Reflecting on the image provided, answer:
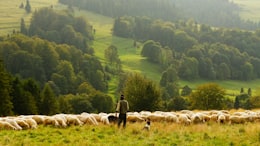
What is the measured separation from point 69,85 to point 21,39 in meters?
31.3

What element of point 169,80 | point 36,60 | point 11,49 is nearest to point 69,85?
point 36,60

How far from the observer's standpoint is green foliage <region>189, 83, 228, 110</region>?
89.5m

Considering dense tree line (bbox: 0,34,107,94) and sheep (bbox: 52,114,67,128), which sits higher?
sheep (bbox: 52,114,67,128)

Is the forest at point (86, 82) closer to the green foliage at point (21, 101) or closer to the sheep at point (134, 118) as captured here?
the green foliage at point (21, 101)

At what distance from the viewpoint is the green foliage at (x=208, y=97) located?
294 feet

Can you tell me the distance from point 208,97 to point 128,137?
7333cm

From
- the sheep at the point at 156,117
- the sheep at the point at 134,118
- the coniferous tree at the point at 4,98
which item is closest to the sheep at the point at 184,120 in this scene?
the sheep at the point at 156,117

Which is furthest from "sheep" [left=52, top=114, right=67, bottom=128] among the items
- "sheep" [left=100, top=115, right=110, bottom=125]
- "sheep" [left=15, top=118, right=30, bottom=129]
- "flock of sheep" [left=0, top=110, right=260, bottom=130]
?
"sheep" [left=100, top=115, right=110, bottom=125]

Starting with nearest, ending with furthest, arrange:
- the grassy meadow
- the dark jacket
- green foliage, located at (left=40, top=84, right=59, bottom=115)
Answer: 1. the grassy meadow
2. the dark jacket
3. green foliage, located at (left=40, top=84, right=59, bottom=115)

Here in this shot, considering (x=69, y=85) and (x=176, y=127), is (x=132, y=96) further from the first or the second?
(x=69, y=85)

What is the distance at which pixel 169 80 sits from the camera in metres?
163

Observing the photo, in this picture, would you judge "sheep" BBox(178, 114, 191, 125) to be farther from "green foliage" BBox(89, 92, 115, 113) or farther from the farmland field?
"green foliage" BBox(89, 92, 115, 113)

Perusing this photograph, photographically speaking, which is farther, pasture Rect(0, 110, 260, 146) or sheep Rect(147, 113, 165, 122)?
sheep Rect(147, 113, 165, 122)

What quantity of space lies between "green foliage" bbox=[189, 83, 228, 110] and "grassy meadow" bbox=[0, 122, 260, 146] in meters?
67.8
